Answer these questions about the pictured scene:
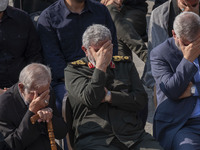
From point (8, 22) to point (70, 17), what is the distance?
0.67 m

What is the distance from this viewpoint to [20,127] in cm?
343

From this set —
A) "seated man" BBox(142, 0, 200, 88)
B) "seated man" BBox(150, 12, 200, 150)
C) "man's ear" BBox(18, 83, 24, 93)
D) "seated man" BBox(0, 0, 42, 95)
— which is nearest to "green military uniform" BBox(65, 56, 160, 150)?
"seated man" BBox(150, 12, 200, 150)

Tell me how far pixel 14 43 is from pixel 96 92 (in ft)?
4.15

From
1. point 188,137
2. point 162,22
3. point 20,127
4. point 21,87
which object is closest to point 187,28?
point 188,137

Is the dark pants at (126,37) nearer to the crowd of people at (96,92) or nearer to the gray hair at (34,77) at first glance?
the crowd of people at (96,92)

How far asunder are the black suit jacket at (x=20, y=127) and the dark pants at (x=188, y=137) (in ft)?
3.28

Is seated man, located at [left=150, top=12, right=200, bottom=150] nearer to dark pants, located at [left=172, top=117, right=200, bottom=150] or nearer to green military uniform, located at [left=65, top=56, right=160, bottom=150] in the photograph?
dark pants, located at [left=172, top=117, right=200, bottom=150]

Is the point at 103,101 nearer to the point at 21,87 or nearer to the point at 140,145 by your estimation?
the point at 140,145

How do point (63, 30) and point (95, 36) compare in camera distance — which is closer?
point (95, 36)

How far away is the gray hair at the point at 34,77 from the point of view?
3.46 metres

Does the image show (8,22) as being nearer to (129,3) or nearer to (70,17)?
(70,17)

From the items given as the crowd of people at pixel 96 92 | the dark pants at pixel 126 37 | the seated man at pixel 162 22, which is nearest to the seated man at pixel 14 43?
the crowd of people at pixel 96 92

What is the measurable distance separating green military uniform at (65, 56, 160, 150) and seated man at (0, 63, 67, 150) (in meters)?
0.27

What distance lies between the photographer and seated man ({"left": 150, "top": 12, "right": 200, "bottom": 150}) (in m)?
3.81
